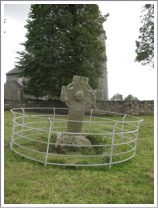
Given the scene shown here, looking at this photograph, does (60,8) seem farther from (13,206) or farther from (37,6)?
(13,206)

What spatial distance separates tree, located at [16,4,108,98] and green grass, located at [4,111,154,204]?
14.2 m

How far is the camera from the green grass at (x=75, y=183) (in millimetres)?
4246

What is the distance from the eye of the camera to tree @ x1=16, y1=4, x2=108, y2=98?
1953 centimetres

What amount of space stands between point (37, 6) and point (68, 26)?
344 centimetres

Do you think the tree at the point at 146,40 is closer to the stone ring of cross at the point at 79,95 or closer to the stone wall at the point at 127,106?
the stone wall at the point at 127,106

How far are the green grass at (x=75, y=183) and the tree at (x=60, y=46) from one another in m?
14.2

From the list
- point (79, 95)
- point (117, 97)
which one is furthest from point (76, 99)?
point (117, 97)

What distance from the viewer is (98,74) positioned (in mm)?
21453

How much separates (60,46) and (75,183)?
16.7 metres

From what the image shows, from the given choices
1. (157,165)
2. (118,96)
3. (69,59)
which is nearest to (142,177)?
(157,165)

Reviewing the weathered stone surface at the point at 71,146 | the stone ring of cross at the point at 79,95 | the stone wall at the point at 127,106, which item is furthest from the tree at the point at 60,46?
the weathered stone surface at the point at 71,146

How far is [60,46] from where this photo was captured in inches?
797

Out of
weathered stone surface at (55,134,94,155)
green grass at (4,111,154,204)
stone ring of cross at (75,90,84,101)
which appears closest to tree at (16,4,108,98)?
stone ring of cross at (75,90,84,101)

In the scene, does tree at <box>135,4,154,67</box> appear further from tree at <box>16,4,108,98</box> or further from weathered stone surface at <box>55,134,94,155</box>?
weathered stone surface at <box>55,134,94,155</box>
